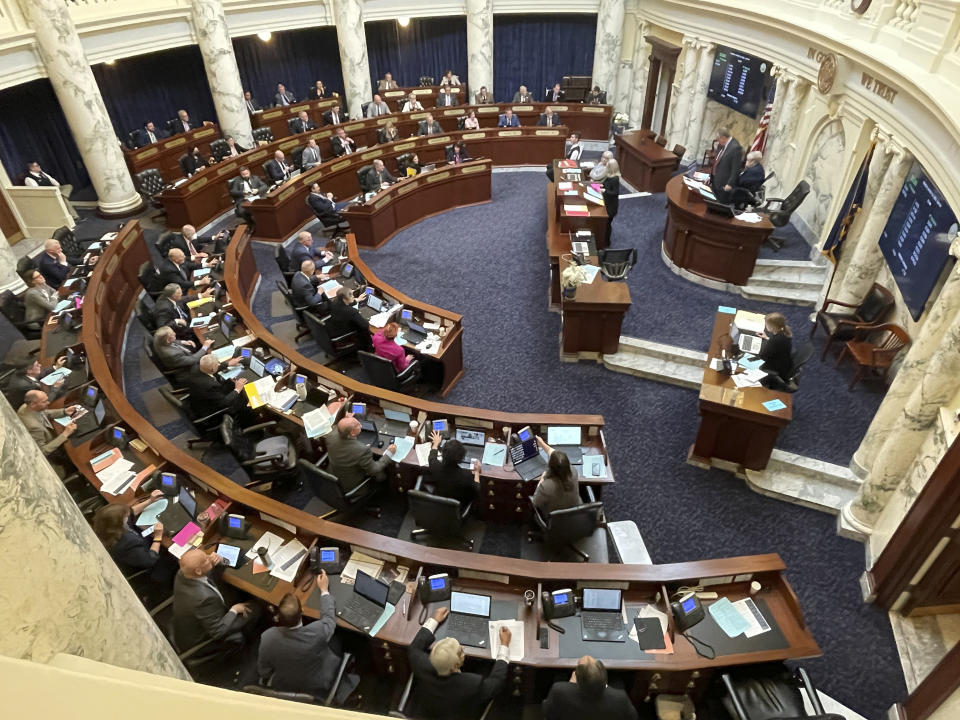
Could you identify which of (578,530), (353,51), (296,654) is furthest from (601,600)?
(353,51)

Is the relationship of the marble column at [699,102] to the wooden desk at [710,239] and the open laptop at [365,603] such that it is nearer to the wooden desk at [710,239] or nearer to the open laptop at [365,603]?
the wooden desk at [710,239]

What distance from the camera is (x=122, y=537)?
14.4 feet

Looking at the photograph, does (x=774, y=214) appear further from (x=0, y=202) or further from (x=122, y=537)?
(x=0, y=202)

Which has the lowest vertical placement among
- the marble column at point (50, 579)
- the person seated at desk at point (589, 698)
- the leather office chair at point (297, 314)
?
the leather office chair at point (297, 314)

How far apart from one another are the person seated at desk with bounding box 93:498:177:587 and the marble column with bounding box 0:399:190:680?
8.40 ft

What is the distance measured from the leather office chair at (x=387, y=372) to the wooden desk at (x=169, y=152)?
30.0ft

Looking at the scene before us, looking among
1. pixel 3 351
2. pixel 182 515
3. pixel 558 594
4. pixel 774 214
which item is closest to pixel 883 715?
pixel 558 594

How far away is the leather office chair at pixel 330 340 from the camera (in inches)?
289

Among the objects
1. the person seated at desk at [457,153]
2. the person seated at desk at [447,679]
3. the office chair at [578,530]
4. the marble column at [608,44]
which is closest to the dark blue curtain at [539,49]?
the marble column at [608,44]

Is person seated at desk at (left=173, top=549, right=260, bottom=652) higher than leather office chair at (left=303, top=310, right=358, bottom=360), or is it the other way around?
person seated at desk at (left=173, top=549, right=260, bottom=652)

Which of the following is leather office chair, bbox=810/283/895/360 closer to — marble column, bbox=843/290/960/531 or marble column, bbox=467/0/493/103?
marble column, bbox=843/290/960/531

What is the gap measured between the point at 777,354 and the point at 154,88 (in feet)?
52.6

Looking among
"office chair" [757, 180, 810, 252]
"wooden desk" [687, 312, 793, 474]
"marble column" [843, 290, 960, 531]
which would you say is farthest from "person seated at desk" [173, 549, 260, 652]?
"office chair" [757, 180, 810, 252]

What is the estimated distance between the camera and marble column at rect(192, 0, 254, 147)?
1220 centimetres
